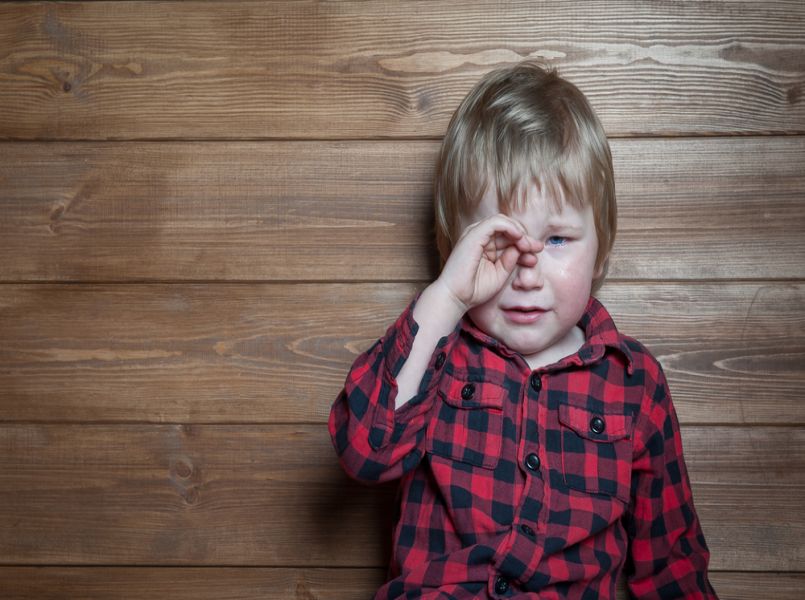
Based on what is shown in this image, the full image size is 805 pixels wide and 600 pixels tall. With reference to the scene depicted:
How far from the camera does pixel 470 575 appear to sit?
3.15 ft

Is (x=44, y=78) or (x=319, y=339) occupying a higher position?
(x=44, y=78)

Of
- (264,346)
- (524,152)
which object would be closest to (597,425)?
(524,152)

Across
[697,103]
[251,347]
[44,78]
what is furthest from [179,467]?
[697,103]

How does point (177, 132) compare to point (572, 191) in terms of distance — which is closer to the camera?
point (572, 191)

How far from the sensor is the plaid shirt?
96 centimetres

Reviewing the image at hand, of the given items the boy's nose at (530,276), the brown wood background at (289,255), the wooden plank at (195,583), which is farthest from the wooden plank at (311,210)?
the wooden plank at (195,583)

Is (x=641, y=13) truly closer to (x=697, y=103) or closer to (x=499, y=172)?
(x=697, y=103)

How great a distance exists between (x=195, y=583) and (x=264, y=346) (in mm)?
371

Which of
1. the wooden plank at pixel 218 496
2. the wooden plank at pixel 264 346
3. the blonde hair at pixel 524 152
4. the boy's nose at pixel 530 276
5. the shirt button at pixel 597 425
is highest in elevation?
the blonde hair at pixel 524 152

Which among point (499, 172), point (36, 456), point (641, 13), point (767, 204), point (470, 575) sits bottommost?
point (36, 456)

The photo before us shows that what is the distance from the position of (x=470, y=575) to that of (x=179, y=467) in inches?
20.0

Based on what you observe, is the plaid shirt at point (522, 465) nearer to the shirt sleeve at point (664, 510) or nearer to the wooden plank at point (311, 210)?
the shirt sleeve at point (664, 510)

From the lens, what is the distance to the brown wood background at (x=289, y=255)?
47.3 inches

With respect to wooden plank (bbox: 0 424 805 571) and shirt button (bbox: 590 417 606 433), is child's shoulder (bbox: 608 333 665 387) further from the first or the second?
wooden plank (bbox: 0 424 805 571)
